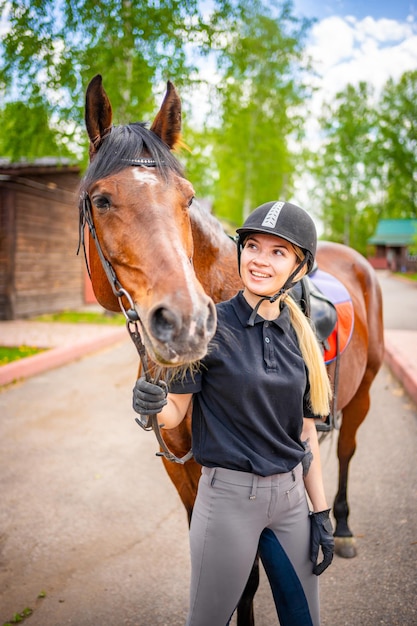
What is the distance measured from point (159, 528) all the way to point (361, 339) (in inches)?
79.1

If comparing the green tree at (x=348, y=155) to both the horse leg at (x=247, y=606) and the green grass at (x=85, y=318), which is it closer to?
the green grass at (x=85, y=318)

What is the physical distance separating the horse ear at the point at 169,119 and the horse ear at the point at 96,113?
0.20m

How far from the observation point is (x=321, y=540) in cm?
154

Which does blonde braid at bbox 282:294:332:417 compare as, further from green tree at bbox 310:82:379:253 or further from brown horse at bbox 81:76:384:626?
green tree at bbox 310:82:379:253

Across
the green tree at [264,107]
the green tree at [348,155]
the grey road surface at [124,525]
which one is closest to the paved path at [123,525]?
the grey road surface at [124,525]

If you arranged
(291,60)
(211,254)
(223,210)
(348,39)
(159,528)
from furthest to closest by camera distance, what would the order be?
(223,210)
(291,60)
(348,39)
(159,528)
(211,254)

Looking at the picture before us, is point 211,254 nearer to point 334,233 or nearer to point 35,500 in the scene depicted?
point 35,500

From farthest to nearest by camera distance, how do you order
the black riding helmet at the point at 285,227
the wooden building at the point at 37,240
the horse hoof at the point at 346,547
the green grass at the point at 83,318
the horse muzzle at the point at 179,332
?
the green grass at the point at 83,318, the wooden building at the point at 37,240, the horse hoof at the point at 346,547, the black riding helmet at the point at 285,227, the horse muzzle at the point at 179,332

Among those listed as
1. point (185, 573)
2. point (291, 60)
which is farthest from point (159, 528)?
point (291, 60)

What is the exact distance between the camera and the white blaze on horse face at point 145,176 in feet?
4.88

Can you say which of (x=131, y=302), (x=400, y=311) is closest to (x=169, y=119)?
(x=131, y=302)

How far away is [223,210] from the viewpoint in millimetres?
38250

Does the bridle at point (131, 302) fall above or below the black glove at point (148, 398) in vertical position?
above

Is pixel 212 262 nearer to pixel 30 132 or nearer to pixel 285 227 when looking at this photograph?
pixel 285 227
